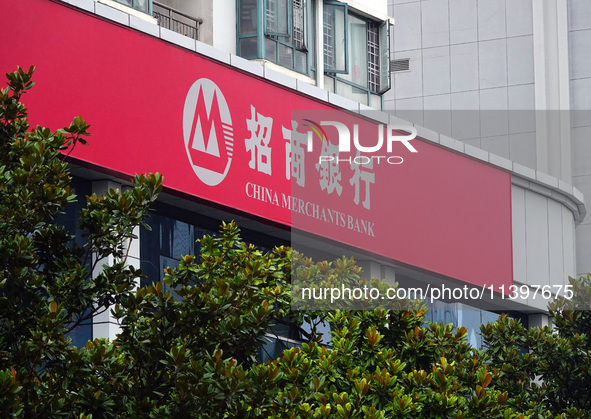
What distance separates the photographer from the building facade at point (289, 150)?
1942cm

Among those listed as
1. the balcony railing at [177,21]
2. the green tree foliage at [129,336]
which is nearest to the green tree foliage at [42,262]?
the green tree foliage at [129,336]

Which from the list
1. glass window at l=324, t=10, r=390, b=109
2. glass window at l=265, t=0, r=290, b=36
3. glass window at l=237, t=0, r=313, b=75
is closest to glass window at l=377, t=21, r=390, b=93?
glass window at l=324, t=10, r=390, b=109

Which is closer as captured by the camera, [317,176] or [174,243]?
[174,243]

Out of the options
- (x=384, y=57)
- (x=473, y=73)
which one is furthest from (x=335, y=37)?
(x=473, y=73)

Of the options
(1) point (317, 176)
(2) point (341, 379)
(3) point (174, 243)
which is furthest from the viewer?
(1) point (317, 176)

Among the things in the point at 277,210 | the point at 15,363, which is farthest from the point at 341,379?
the point at 277,210

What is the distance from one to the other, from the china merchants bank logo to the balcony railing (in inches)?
79.2

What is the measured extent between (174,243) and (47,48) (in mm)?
4432

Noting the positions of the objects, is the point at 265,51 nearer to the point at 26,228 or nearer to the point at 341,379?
the point at 341,379

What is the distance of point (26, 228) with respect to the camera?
11992 millimetres

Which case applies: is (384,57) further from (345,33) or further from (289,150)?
(289,150)

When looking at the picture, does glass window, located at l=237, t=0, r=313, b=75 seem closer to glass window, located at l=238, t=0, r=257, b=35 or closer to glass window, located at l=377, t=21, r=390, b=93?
glass window, located at l=238, t=0, r=257, b=35

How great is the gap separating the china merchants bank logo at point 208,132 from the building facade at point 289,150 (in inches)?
1.2

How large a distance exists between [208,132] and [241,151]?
870 mm
